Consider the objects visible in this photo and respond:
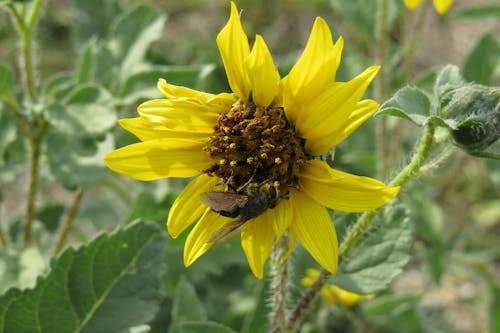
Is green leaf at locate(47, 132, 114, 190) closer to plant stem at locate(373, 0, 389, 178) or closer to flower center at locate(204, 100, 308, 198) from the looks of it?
flower center at locate(204, 100, 308, 198)

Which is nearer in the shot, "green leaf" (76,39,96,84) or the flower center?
the flower center

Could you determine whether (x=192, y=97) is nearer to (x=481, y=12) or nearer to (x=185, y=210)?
(x=185, y=210)

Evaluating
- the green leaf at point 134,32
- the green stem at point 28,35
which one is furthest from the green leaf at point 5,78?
the green leaf at point 134,32

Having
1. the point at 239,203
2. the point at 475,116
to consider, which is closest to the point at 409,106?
the point at 475,116

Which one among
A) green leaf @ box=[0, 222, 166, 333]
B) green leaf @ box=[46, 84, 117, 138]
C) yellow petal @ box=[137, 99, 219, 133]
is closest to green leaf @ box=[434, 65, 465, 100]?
yellow petal @ box=[137, 99, 219, 133]

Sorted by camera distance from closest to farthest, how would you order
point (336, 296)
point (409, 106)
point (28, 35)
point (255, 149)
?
point (409, 106), point (255, 149), point (28, 35), point (336, 296)
